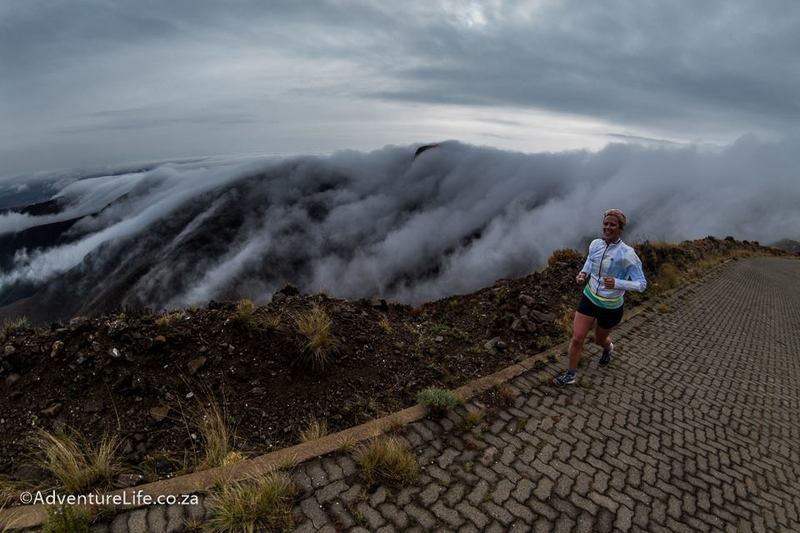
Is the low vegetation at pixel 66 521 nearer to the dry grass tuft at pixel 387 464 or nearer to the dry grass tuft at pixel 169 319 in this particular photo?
the dry grass tuft at pixel 387 464

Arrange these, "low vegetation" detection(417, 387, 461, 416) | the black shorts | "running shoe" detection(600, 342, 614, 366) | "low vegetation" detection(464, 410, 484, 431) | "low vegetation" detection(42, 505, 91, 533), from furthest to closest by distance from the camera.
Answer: "running shoe" detection(600, 342, 614, 366), the black shorts, "low vegetation" detection(417, 387, 461, 416), "low vegetation" detection(464, 410, 484, 431), "low vegetation" detection(42, 505, 91, 533)

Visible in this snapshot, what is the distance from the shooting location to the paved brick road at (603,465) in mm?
3094

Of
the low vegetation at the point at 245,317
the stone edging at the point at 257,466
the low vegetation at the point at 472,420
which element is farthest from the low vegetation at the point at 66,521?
the low vegetation at the point at 472,420

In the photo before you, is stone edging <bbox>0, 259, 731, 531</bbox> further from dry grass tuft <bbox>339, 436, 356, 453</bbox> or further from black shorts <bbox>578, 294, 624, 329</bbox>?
black shorts <bbox>578, 294, 624, 329</bbox>

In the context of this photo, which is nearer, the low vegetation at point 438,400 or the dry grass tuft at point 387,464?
the dry grass tuft at point 387,464

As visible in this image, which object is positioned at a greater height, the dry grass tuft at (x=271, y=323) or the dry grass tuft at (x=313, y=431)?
the dry grass tuft at (x=271, y=323)

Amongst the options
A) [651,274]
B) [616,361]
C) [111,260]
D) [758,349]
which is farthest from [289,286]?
[111,260]

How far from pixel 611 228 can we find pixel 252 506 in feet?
14.0

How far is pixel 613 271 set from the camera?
15.1 feet

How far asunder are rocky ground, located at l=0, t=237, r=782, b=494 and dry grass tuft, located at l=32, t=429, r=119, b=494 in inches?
5.1

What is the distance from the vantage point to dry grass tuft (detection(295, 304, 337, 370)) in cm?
481

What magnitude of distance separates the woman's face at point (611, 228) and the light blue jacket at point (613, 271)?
12cm

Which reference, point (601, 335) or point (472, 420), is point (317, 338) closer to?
point (472, 420)

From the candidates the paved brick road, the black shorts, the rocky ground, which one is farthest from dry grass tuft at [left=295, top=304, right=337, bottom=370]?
the black shorts
